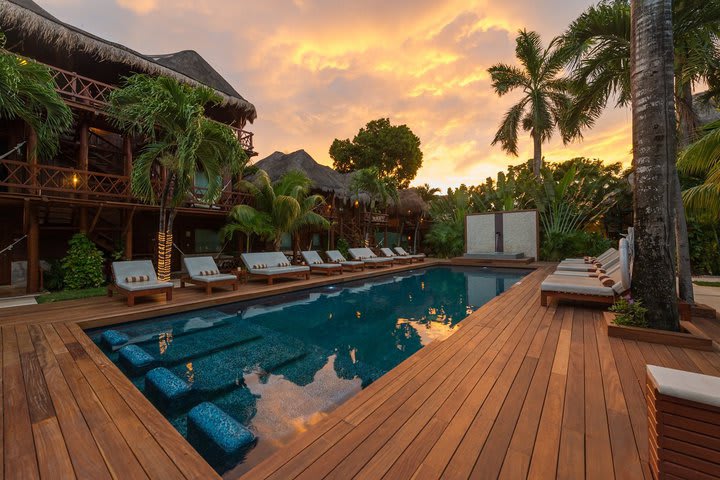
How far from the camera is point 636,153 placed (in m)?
3.52

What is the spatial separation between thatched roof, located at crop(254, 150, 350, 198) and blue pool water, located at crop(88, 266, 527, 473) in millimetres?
7887

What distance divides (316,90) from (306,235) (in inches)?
282

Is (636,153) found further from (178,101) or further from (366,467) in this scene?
(178,101)

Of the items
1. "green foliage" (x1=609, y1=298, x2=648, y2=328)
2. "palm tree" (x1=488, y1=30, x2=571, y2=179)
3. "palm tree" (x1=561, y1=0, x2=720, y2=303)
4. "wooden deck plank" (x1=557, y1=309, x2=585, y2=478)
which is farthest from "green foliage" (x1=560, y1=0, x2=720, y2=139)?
"palm tree" (x1=488, y1=30, x2=571, y2=179)

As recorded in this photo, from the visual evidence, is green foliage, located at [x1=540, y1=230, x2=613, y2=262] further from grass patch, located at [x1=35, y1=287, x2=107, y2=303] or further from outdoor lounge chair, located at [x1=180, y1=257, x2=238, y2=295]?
grass patch, located at [x1=35, y1=287, x2=107, y2=303]

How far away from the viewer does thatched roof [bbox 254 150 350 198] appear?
14.2 m

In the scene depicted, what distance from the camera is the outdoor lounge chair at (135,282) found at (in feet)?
18.4

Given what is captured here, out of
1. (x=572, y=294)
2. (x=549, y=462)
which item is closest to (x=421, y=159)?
(x=572, y=294)

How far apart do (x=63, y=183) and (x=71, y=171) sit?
5.58 ft

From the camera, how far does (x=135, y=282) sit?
6.07 meters

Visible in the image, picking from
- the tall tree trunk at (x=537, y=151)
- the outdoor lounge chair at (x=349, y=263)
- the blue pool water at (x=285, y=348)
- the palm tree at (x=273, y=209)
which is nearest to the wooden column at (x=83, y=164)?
the palm tree at (x=273, y=209)

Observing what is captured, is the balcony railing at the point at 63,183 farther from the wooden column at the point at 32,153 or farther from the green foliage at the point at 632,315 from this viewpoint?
the green foliage at the point at 632,315

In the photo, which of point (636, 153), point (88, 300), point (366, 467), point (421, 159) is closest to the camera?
point (366, 467)

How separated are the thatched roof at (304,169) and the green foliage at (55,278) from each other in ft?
27.0
